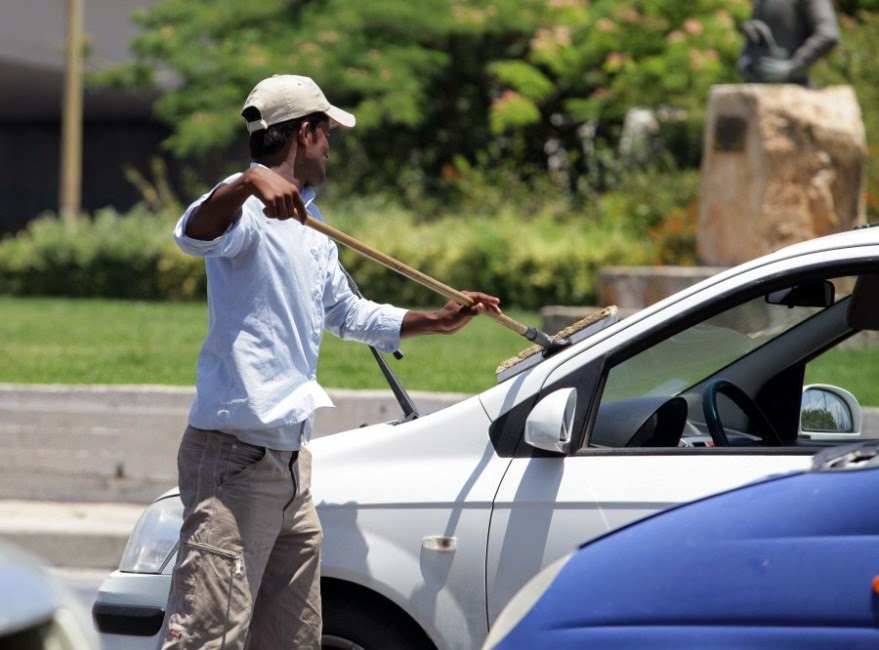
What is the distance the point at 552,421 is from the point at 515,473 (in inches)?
9.0

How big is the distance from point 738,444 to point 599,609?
1.52m

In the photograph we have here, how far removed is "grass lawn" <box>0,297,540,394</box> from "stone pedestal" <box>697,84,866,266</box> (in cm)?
229

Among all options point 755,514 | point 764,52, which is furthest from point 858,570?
point 764,52

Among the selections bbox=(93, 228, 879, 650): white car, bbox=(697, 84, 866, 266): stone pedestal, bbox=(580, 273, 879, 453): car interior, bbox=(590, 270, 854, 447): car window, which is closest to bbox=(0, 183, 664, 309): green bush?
bbox=(697, 84, 866, 266): stone pedestal

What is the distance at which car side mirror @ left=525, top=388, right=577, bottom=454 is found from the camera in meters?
3.51

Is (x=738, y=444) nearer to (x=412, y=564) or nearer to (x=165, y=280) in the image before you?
(x=412, y=564)

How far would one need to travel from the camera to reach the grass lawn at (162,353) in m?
9.97

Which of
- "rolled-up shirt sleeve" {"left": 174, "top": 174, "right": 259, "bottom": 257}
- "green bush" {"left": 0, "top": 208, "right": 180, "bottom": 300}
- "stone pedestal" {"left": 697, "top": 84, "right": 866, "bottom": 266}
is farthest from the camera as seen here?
"green bush" {"left": 0, "top": 208, "right": 180, "bottom": 300}

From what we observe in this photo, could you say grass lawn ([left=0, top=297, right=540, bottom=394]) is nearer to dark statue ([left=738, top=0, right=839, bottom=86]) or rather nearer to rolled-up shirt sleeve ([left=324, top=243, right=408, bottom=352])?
dark statue ([left=738, top=0, right=839, bottom=86])

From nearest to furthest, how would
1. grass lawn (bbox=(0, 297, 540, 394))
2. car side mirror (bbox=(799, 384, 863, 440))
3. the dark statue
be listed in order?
car side mirror (bbox=(799, 384, 863, 440)) < grass lawn (bbox=(0, 297, 540, 394)) < the dark statue

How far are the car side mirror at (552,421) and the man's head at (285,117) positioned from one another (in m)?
0.84

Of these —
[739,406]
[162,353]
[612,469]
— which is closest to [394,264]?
[612,469]

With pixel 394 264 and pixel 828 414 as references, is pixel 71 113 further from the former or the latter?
pixel 394 264

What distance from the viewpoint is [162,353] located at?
1148cm
